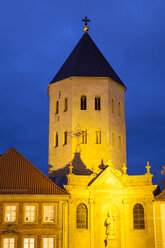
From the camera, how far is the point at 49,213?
4325 cm

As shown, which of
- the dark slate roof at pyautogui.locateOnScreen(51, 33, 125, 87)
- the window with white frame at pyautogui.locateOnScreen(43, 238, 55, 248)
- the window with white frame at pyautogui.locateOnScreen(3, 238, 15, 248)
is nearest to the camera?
the window with white frame at pyautogui.locateOnScreen(3, 238, 15, 248)

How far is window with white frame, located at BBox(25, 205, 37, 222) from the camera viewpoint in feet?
140

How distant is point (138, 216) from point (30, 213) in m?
11.8

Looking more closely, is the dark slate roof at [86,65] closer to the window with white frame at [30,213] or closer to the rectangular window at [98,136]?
the rectangular window at [98,136]

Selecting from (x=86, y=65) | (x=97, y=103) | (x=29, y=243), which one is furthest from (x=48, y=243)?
(x=86, y=65)

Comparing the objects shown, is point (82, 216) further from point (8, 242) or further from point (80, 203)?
point (8, 242)

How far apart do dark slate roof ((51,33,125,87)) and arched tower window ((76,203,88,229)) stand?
61.6 ft

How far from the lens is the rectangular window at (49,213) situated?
4306cm

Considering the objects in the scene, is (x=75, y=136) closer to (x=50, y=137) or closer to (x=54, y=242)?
(x=50, y=137)

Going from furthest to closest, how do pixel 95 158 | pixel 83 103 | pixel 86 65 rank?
pixel 86 65 < pixel 83 103 < pixel 95 158

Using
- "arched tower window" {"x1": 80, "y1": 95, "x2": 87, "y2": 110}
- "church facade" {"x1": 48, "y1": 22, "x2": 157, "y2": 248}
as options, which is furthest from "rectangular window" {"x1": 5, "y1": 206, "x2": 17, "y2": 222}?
"arched tower window" {"x1": 80, "y1": 95, "x2": 87, "y2": 110}

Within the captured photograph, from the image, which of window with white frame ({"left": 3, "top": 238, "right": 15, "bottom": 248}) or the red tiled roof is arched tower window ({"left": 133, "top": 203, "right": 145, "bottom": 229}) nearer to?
the red tiled roof

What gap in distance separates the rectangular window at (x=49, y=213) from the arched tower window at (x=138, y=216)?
356 inches

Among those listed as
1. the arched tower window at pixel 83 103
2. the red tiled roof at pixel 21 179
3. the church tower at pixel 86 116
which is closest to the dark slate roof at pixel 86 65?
the church tower at pixel 86 116
